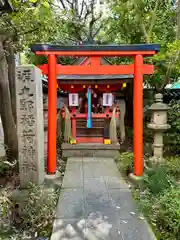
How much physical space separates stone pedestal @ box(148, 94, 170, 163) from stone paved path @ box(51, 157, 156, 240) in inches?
61.4

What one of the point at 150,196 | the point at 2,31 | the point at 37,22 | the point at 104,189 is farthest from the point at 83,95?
the point at 150,196

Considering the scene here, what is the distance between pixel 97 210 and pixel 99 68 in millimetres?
3333

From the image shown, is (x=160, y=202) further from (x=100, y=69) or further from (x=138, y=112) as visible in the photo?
(x=100, y=69)

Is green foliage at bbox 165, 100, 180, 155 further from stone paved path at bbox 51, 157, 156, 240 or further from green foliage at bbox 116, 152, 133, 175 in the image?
stone paved path at bbox 51, 157, 156, 240

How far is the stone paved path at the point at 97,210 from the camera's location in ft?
11.5

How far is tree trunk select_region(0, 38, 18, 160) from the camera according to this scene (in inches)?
216

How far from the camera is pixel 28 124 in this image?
15.0 ft

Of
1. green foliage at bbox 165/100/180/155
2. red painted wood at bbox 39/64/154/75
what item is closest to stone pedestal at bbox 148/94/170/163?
green foliage at bbox 165/100/180/155

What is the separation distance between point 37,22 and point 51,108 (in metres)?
2.66

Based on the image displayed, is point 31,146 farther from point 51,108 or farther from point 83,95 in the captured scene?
point 83,95

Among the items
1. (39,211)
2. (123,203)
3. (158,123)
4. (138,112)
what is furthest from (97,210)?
(158,123)

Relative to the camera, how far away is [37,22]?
664cm

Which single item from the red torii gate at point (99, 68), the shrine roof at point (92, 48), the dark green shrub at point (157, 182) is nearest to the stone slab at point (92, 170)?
the red torii gate at point (99, 68)

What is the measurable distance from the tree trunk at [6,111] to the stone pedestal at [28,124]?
1.08 m
